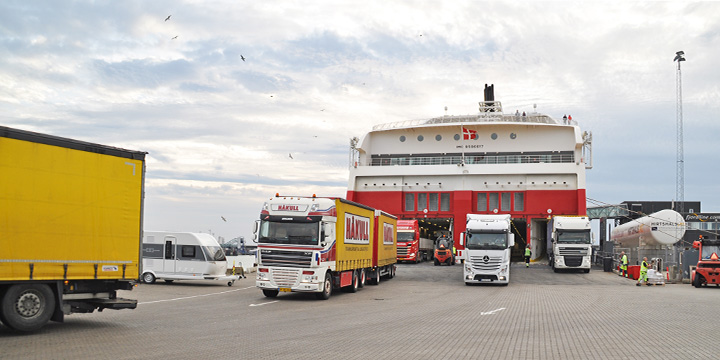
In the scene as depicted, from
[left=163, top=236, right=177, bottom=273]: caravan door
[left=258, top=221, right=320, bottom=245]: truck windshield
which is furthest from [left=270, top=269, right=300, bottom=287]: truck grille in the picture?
Result: [left=163, top=236, right=177, bottom=273]: caravan door

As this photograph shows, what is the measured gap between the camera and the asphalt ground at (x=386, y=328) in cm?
1039

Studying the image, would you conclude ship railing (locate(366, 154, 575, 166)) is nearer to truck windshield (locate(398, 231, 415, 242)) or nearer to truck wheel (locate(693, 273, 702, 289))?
truck windshield (locate(398, 231, 415, 242))

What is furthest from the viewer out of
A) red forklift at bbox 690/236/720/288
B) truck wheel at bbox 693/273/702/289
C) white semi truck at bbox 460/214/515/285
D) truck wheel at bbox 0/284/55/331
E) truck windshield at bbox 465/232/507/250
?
truck wheel at bbox 693/273/702/289

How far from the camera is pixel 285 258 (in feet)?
67.8

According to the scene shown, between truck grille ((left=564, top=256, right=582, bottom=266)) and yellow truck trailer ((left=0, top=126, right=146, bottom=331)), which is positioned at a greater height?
yellow truck trailer ((left=0, top=126, right=146, bottom=331))

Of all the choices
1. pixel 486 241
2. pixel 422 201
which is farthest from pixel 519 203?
pixel 486 241

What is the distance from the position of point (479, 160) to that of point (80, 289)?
1717 inches

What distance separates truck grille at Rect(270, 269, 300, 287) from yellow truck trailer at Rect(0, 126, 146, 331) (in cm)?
701

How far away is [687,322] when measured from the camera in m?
14.8

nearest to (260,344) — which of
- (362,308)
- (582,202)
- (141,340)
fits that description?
(141,340)

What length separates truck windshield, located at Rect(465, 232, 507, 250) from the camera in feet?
95.2

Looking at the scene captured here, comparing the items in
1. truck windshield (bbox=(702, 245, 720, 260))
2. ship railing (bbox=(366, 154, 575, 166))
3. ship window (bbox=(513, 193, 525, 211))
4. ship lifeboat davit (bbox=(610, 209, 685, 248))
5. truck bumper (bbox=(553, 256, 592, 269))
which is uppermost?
ship railing (bbox=(366, 154, 575, 166))

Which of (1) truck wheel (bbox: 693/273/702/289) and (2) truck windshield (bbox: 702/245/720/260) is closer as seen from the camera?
(1) truck wheel (bbox: 693/273/702/289)

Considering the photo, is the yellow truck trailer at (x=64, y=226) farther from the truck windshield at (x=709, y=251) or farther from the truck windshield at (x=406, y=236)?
the truck windshield at (x=406, y=236)
